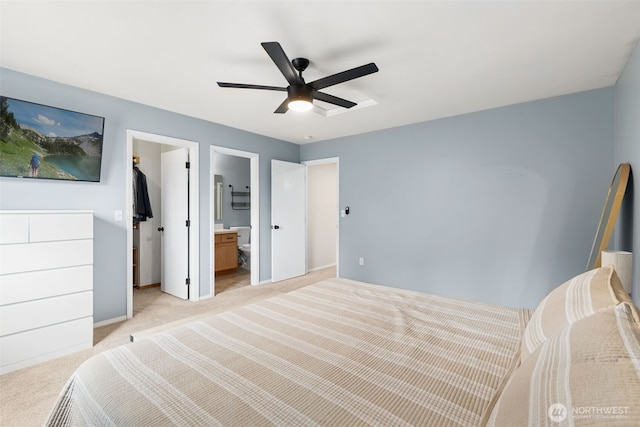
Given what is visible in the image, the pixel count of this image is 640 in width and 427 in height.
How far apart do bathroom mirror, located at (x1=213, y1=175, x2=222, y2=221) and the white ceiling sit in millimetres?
2643

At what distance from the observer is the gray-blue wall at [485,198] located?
2.91 m

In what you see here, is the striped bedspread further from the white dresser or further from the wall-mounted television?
the wall-mounted television

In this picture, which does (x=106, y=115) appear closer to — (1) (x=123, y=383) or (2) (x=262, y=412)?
(1) (x=123, y=383)

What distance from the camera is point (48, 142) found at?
2602 millimetres

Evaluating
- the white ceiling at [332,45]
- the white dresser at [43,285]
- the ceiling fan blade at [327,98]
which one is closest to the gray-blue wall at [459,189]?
the white ceiling at [332,45]

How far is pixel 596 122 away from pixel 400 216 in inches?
88.4

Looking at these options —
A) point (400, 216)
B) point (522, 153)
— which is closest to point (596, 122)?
point (522, 153)

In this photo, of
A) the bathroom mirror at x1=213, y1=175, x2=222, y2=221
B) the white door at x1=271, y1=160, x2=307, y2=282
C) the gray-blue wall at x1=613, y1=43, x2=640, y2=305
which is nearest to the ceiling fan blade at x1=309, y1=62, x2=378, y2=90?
the gray-blue wall at x1=613, y1=43, x2=640, y2=305

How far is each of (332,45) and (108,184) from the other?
2675 mm

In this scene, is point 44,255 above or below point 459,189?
below

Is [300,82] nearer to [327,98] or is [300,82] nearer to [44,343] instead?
[327,98]

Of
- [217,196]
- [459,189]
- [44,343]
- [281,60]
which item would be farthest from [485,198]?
[217,196]

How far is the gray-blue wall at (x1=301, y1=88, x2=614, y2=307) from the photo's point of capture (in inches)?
115

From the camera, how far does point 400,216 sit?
4105 mm
